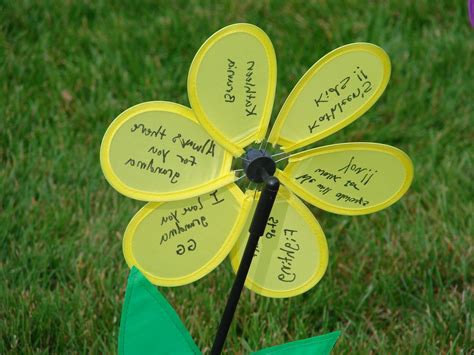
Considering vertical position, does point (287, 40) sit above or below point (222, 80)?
below

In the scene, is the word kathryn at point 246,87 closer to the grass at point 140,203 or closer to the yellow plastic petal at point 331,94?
the yellow plastic petal at point 331,94

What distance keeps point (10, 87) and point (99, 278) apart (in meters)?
0.90

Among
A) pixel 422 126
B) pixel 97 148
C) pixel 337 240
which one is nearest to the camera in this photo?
pixel 337 240

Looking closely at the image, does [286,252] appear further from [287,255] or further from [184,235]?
[184,235]

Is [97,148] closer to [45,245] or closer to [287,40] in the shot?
[45,245]

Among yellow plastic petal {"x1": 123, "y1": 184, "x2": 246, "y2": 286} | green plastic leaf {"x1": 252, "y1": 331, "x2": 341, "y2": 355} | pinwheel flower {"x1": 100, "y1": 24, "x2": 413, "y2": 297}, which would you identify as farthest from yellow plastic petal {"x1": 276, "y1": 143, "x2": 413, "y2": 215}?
green plastic leaf {"x1": 252, "y1": 331, "x2": 341, "y2": 355}

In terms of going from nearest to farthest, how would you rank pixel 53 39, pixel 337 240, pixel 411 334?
pixel 411 334 → pixel 337 240 → pixel 53 39

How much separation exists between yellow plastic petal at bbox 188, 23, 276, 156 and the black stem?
0.09 meters

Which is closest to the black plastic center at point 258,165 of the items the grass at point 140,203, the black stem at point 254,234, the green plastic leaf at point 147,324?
the black stem at point 254,234

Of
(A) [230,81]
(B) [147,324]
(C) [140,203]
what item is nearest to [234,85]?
(A) [230,81]

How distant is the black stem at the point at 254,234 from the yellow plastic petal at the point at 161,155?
0.09 meters

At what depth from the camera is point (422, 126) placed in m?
2.51

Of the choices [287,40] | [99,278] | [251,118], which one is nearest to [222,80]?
[251,118]

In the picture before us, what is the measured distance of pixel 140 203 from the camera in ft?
7.03
